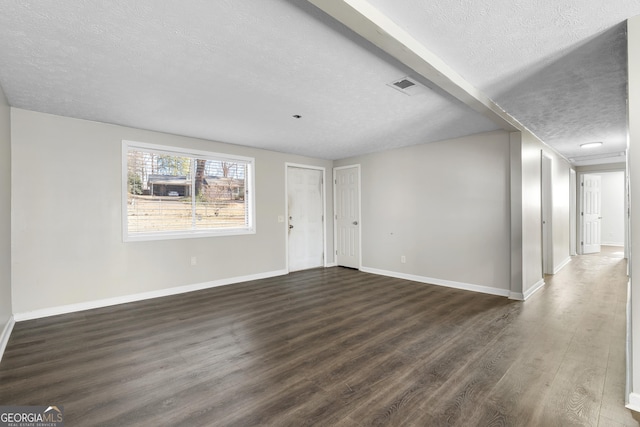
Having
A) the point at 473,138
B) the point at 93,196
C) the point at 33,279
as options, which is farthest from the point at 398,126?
the point at 33,279

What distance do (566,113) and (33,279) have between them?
6.58 metres

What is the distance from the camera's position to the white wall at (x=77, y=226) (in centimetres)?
331

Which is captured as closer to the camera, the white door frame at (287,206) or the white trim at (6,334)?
the white trim at (6,334)

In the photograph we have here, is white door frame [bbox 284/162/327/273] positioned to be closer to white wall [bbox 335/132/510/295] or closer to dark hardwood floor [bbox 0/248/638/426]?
white wall [bbox 335/132/510/295]

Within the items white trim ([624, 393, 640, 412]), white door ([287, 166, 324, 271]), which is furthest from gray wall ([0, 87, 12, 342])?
white trim ([624, 393, 640, 412])

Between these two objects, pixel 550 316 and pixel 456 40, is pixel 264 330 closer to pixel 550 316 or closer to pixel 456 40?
pixel 456 40

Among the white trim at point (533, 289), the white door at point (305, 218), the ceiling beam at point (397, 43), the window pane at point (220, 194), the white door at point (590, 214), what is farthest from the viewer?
the white door at point (590, 214)

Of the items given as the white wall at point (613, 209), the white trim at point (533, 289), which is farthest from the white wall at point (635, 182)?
the white wall at point (613, 209)

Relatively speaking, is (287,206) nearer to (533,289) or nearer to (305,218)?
(305,218)

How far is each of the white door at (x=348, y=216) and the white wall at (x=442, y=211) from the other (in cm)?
19

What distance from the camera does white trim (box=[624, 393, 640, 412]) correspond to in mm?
1791

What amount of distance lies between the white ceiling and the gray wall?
11.3 inches

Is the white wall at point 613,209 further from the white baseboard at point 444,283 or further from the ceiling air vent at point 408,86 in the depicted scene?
the ceiling air vent at point 408,86

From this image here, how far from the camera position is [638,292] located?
1795 mm
